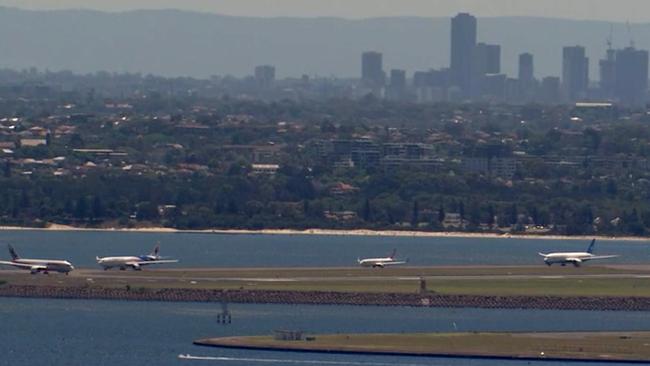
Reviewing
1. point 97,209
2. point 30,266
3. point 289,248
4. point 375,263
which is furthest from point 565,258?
point 97,209

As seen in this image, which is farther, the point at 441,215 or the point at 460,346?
the point at 441,215

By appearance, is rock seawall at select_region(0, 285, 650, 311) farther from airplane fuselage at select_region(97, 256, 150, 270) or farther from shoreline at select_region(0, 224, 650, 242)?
shoreline at select_region(0, 224, 650, 242)

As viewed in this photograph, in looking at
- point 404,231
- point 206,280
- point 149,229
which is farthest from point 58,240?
point 206,280

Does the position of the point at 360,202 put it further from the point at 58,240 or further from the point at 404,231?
the point at 58,240

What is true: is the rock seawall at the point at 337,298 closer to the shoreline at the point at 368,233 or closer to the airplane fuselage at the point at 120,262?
the airplane fuselage at the point at 120,262

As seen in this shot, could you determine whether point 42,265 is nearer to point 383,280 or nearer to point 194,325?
point 383,280

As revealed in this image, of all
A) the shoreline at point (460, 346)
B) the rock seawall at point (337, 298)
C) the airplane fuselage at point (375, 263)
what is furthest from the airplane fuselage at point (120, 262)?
the shoreline at point (460, 346)

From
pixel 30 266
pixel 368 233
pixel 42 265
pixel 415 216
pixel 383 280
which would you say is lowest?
pixel 368 233
